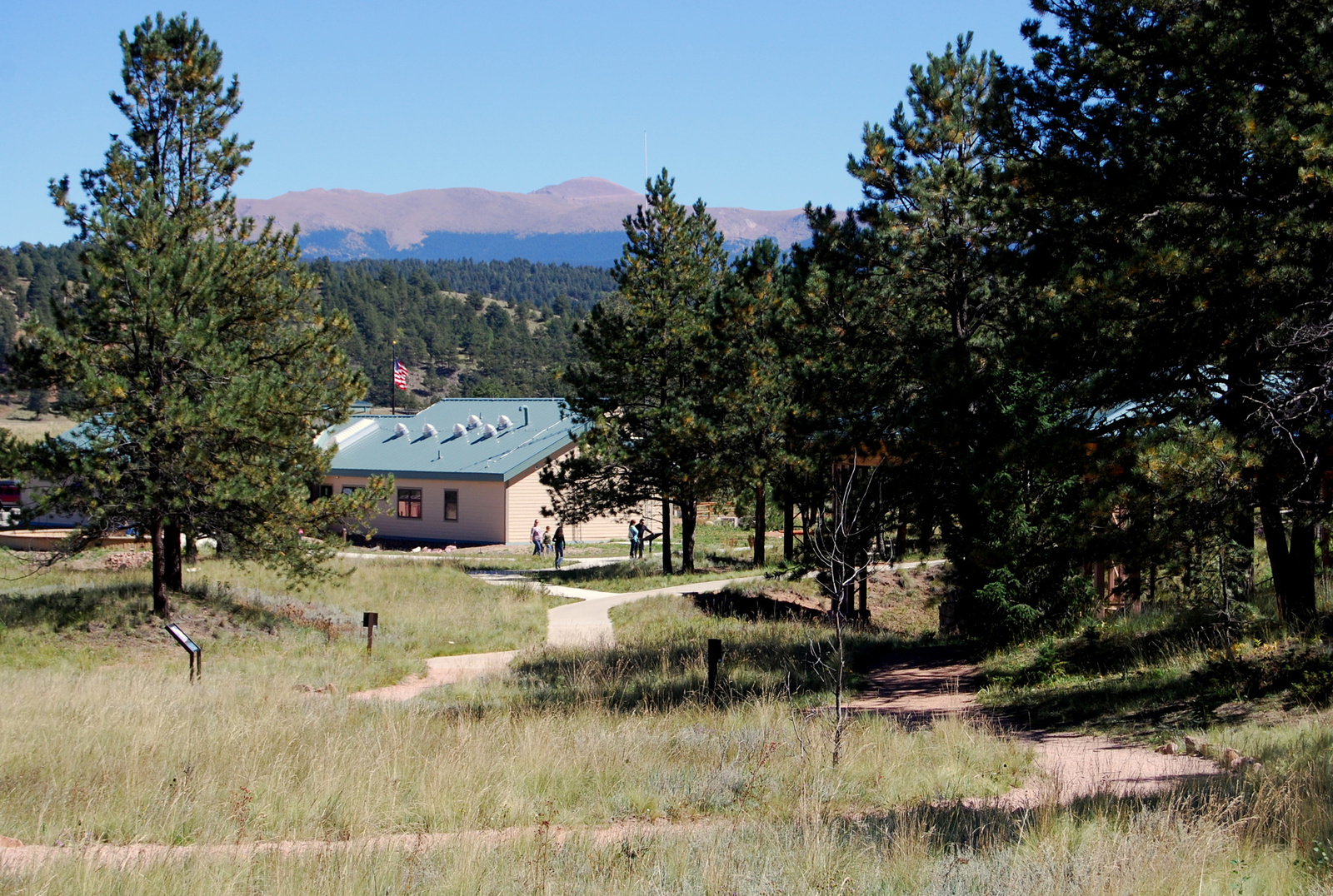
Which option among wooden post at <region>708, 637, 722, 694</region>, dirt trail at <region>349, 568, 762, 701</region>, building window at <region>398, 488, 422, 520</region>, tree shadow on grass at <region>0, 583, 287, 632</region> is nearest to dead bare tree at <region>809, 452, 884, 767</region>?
wooden post at <region>708, 637, 722, 694</region>

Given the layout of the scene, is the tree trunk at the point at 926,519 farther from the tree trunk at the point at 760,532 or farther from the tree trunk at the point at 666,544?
the tree trunk at the point at 666,544

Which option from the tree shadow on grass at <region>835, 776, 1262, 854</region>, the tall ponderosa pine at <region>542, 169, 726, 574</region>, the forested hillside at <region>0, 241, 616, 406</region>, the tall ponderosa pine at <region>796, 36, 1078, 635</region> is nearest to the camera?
the tree shadow on grass at <region>835, 776, 1262, 854</region>

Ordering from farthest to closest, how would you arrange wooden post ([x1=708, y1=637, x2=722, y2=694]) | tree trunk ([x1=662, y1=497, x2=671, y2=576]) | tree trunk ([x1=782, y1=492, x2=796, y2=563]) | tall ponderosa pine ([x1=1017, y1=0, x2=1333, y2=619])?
tree trunk ([x1=662, y1=497, x2=671, y2=576])
tree trunk ([x1=782, y1=492, x2=796, y2=563])
wooden post ([x1=708, y1=637, x2=722, y2=694])
tall ponderosa pine ([x1=1017, y1=0, x2=1333, y2=619])

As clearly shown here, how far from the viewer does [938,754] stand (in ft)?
27.1

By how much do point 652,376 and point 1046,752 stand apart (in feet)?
70.7

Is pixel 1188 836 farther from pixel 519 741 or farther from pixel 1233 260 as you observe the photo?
pixel 1233 260

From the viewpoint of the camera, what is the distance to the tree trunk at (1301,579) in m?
11.0

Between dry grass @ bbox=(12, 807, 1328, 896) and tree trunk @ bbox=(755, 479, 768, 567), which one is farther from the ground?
dry grass @ bbox=(12, 807, 1328, 896)

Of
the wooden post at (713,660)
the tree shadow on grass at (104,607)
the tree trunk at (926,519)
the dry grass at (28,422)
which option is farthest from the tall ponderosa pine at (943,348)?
the dry grass at (28,422)

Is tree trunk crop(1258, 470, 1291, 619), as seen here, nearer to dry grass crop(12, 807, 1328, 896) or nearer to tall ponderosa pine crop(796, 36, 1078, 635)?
tall ponderosa pine crop(796, 36, 1078, 635)

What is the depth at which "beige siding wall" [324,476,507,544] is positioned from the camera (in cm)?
4244

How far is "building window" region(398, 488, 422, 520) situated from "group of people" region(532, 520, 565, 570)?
5339 mm

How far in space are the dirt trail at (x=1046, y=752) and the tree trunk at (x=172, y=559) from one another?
509 inches

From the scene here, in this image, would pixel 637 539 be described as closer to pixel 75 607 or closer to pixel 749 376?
pixel 749 376
